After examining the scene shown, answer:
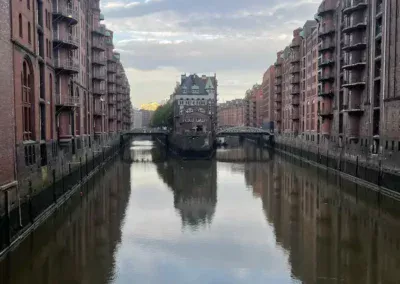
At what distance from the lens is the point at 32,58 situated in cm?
2841

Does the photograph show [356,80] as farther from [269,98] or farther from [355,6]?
[269,98]

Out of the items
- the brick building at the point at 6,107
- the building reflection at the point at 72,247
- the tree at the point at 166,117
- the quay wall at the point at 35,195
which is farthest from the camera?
the tree at the point at 166,117

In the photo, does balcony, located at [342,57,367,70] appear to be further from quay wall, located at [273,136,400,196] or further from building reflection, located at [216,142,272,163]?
building reflection, located at [216,142,272,163]

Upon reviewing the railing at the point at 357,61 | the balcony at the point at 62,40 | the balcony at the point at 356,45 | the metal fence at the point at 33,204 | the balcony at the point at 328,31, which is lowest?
the metal fence at the point at 33,204

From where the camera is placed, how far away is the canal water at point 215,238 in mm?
17531

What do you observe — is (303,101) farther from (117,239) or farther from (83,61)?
(117,239)

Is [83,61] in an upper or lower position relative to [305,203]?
upper

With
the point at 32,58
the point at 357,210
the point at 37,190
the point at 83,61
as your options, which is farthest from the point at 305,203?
the point at 83,61

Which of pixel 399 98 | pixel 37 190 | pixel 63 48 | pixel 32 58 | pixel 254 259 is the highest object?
pixel 63 48

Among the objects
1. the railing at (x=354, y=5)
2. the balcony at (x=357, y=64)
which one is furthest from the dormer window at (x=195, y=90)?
the balcony at (x=357, y=64)

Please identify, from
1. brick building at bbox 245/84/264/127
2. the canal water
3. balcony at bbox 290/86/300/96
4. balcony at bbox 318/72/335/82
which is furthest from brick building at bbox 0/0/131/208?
brick building at bbox 245/84/264/127

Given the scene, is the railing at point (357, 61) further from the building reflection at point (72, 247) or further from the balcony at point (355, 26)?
the building reflection at point (72, 247)

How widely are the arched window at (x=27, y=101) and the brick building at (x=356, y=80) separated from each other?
26699 millimetres

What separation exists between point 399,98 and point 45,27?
28.5m
